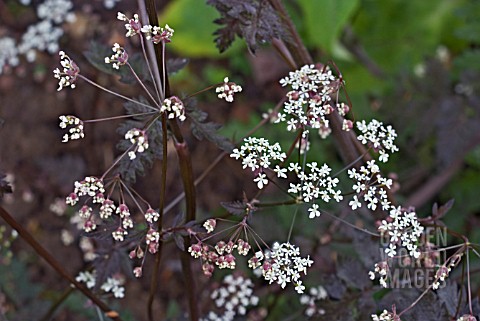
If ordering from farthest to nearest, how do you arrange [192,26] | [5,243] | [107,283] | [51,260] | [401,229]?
1. [192,26]
2. [5,243]
3. [107,283]
4. [51,260]
5. [401,229]

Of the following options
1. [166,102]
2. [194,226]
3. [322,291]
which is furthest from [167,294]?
[166,102]

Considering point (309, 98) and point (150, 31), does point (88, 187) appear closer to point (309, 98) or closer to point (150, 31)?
point (150, 31)

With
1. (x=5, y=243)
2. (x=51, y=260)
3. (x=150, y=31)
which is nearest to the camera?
(x=150, y=31)

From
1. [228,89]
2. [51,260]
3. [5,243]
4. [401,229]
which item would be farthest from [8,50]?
[401,229]

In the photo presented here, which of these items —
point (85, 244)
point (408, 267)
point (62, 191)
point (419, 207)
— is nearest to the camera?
point (408, 267)

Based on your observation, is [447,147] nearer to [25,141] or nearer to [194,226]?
[194,226]

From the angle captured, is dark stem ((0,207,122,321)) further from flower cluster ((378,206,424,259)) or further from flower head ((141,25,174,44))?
flower cluster ((378,206,424,259))

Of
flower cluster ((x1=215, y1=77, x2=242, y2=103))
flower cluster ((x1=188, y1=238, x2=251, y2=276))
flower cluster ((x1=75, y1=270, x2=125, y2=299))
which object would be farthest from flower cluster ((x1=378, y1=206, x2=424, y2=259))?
flower cluster ((x1=75, y1=270, x2=125, y2=299))
